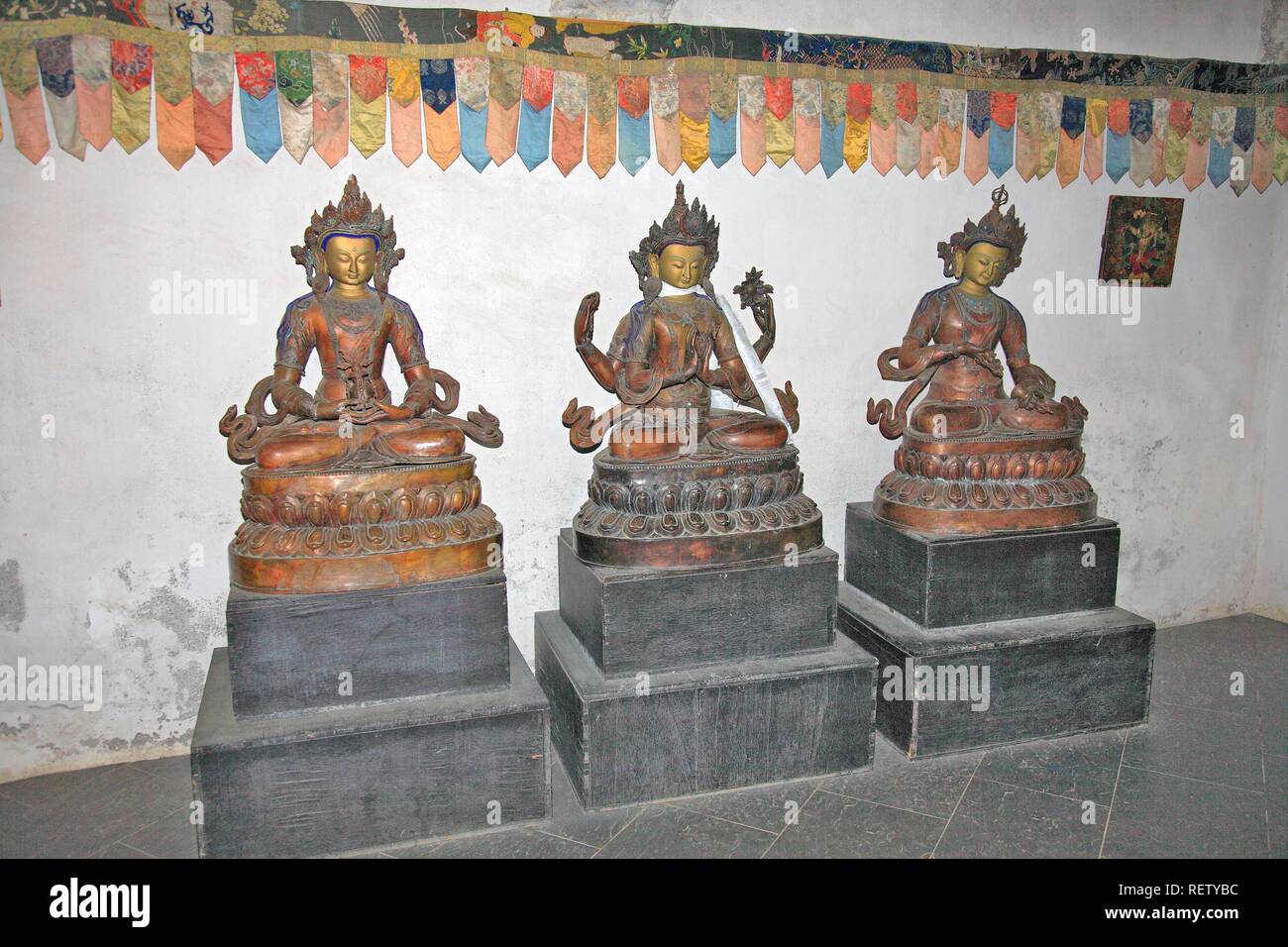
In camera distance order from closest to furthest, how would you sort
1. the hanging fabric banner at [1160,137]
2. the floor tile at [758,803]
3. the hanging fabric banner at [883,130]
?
the floor tile at [758,803] < the hanging fabric banner at [883,130] < the hanging fabric banner at [1160,137]

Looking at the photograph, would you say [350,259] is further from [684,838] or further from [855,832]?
[855,832]

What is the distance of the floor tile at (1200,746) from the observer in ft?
9.88

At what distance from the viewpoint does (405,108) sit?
10.2 feet

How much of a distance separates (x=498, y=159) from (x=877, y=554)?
1.97m

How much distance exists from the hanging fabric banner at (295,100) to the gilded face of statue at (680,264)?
3.96 feet

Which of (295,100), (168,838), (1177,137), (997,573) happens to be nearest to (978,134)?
(1177,137)

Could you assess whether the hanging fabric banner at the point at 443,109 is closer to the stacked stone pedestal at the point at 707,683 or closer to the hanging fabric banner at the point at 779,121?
the hanging fabric banner at the point at 779,121

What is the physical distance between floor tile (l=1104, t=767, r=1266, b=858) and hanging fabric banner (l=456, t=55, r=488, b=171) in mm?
2921

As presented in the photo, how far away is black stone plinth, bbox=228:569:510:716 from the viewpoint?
2562mm

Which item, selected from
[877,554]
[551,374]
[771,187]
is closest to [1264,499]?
[877,554]

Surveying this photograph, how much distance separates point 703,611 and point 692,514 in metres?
0.30

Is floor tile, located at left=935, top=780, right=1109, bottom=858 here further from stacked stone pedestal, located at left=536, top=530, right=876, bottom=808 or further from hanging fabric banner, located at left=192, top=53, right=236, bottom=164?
hanging fabric banner, located at left=192, top=53, right=236, bottom=164

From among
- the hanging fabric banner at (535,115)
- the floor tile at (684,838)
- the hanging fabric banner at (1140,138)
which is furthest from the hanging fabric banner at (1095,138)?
the floor tile at (684,838)

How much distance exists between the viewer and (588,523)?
9.80ft
